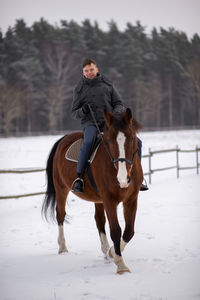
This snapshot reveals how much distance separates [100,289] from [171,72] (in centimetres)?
4761

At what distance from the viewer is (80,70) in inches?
1634

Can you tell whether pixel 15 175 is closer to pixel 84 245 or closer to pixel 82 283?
pixel 84 245

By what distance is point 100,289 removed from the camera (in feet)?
11.9

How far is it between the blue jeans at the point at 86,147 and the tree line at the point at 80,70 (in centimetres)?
3251

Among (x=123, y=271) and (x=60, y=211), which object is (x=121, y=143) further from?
(x=60, y=211)

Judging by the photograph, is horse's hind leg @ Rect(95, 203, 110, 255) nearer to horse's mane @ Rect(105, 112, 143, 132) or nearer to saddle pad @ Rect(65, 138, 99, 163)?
saddle pad @ Rect(65, 138, 99, 163)

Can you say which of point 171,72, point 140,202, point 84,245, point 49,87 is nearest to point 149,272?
point 84,245

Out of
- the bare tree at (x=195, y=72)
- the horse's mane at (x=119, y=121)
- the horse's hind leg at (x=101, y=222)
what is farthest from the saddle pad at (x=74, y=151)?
the bare tree at (x=195, y=72)

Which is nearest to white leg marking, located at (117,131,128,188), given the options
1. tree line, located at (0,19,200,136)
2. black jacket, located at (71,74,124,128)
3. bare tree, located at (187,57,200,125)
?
black jacket, located at (71,74,124,128)

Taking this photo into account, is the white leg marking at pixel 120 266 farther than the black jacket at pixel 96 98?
No

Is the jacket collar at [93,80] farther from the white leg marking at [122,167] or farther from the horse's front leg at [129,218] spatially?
the horse's front leg at [129,218]

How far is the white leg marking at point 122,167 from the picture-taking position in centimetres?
354

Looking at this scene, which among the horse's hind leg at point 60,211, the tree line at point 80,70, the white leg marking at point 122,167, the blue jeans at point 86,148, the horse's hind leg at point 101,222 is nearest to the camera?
the white leg marking at point 122,167

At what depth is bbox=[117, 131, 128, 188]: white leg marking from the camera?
3541 mm
